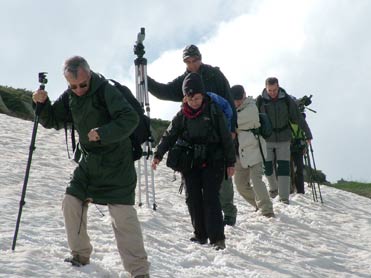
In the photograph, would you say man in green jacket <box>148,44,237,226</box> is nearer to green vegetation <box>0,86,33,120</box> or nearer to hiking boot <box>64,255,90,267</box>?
hiking boot <box>64,255,90,267</box>

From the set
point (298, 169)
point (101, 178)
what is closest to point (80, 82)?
point (101, 178)

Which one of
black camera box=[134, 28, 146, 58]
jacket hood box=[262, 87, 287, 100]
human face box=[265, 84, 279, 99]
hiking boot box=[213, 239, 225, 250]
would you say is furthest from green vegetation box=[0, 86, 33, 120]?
hiking boot box=[213, 239, 225, 250]

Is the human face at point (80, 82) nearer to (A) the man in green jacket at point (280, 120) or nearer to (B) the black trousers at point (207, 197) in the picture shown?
(B) the black trousers at point (207, 197)

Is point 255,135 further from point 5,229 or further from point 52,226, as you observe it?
point 5,229

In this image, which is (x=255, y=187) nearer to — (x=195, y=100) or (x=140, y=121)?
(x=195, y=100)

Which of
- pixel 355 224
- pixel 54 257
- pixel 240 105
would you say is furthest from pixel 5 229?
pixel 355 224

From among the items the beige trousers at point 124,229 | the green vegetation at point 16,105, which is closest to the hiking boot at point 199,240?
the beige trousers at point 124,229

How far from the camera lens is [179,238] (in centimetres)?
924

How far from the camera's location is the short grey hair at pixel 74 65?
611cm

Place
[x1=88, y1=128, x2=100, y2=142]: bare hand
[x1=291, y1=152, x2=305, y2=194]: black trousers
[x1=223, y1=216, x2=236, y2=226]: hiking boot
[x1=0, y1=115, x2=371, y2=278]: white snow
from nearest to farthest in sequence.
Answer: [x1=88, y1=128, x2=100, y2=142]: bare hand → [x1=0, y1=115, x2=371, y2=278]: white snow → [x1=223, y1=216, x2=236, y2=226]: hiking boot → [x1=291, y1=152, x2=305, y2=194]: black trousers

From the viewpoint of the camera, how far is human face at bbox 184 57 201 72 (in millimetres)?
9547

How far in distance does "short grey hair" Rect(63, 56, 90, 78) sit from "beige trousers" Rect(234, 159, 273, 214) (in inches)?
231

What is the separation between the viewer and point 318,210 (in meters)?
13.9

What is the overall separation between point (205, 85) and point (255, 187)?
101 inches
